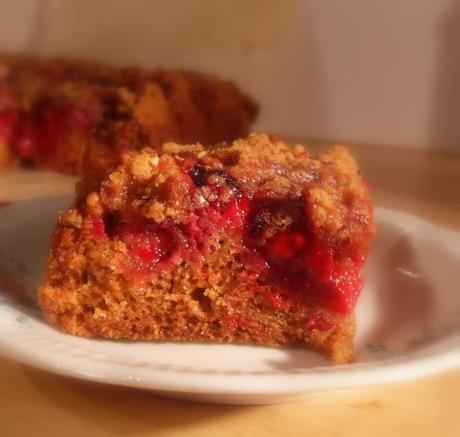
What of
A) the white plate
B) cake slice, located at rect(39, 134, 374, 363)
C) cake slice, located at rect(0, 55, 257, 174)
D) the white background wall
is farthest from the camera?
the white background wall

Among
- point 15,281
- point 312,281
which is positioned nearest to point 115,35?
point 15,281

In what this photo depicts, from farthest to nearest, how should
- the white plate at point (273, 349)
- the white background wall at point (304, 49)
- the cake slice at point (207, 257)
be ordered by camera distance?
the white background wall at point (304, 49)
the cake slice at point (207, 257)
the white plate at point (273, 349)

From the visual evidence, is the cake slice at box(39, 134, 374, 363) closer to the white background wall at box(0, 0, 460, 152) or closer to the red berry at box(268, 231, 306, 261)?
the red berry at box(268, 231, 306, 261)

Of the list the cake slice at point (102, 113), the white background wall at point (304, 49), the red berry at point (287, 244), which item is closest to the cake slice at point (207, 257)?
the red berry at point (287, 244)

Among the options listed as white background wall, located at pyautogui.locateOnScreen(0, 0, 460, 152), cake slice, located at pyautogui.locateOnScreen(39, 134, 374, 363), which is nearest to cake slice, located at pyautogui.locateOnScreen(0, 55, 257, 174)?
white background wall, located at pyautogui.locateOnScreen(0, 0, 460, 152)

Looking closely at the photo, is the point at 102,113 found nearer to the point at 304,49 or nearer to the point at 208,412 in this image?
the point at 304,49

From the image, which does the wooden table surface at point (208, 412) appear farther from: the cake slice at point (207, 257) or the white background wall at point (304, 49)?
the white background wall at point (304, 49)

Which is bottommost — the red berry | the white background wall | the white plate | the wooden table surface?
the wooden table surface
